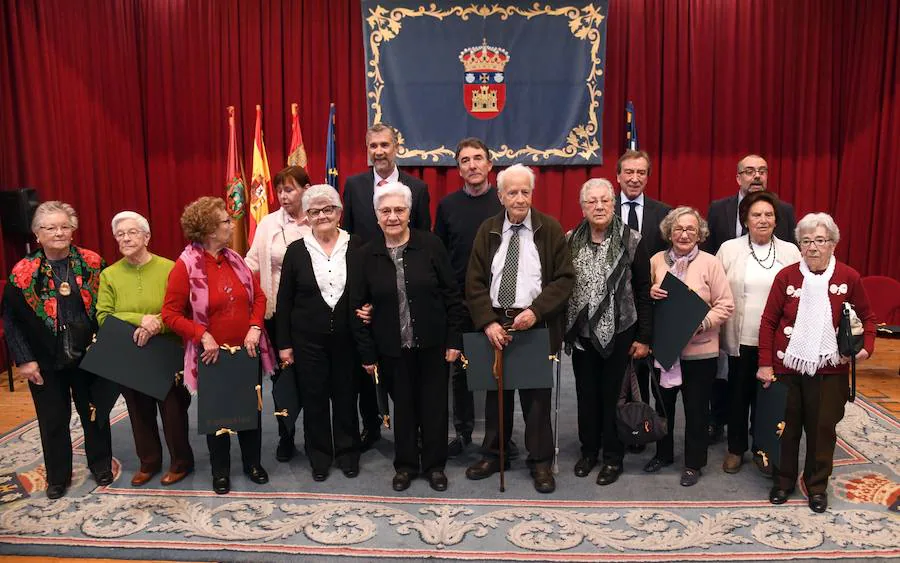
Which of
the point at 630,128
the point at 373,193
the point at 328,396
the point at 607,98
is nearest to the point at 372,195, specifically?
the point at 373,193

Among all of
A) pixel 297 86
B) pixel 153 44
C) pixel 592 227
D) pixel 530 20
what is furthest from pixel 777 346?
pixel 153 44

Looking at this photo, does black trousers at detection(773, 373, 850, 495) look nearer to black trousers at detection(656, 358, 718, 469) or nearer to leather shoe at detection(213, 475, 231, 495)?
Answer: black trousers at detection(656, 358, 718, 469)

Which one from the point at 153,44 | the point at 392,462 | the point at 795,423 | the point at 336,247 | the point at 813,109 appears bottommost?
the point at 392,462

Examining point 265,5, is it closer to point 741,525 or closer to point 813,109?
point 813,109

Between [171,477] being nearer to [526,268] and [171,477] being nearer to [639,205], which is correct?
[526,268]

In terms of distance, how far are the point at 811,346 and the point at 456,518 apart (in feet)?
5.39

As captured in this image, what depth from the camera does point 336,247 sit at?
9.68 feet

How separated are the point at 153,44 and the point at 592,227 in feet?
17.7

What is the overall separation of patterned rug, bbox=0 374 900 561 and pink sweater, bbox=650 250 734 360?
655 mm

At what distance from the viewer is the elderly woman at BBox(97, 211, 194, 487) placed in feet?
9.36

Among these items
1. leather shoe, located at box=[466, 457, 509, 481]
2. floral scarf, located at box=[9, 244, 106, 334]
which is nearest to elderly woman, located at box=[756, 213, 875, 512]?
leather shoe, located at box=[466, 457, 509, 481]

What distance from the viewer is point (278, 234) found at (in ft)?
10.7

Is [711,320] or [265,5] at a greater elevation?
[265,5]

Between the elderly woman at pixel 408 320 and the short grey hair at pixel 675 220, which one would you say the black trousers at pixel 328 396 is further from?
the short grey hair at pixel 675 220
